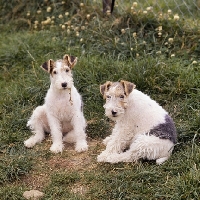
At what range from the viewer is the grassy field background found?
16.7 feet

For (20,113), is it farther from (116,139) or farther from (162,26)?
(162,26)

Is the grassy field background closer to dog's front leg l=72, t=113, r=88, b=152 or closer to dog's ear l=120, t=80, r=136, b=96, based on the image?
dog's front leg l=72, t=113, r=88, b=152

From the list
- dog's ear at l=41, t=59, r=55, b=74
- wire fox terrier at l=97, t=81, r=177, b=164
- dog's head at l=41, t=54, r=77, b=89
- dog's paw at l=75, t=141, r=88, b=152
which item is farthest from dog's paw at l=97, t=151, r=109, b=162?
dog's ear at l=41, t=59, r=55, b=74

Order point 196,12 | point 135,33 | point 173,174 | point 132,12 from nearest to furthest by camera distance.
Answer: point 173,174 → point 135,33 → point 132,12 → point 196,12

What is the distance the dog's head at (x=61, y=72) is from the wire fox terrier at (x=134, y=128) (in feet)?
1.83

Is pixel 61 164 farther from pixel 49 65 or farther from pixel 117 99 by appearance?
pixel 49 65

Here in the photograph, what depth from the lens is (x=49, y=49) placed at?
8602mm

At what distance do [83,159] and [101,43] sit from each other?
310 centimetres

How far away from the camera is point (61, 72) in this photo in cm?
588

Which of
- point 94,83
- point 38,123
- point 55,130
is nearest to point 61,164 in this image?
point 55,130

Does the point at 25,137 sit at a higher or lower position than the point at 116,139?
lower

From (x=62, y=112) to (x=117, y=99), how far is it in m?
1.12

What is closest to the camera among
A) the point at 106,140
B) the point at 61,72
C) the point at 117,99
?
the point at 117,99

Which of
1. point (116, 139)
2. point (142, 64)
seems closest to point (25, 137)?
point (116, 139)
